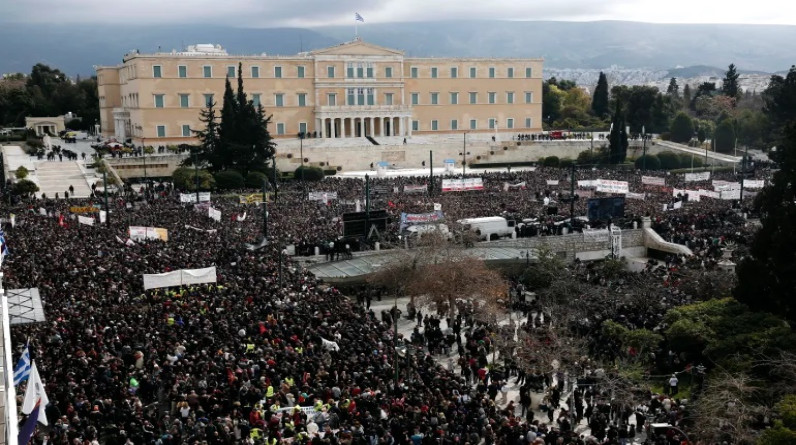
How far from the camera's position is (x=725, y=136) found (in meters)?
81.2

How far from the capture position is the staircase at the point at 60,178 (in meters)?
52.9

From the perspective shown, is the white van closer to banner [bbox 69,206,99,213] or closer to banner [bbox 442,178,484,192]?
banner [bbox 442,178,484,192]

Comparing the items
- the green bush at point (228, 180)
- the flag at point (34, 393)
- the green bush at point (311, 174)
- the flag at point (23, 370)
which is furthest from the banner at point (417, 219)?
the green bush at point (311, 174)

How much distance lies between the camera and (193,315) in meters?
23.6

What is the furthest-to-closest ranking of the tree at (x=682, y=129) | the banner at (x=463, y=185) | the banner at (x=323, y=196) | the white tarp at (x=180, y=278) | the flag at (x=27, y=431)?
1. the tree at (x=682, y=129)
2. the banner at (x=463, y=185)
3. the banner at (x=323, y=196)
4. the white tarp at (x=180, y=278)
5. the flag at (x=27, y=431)

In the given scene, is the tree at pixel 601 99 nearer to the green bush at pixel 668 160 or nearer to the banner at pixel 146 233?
the green bush at pixel 668 160

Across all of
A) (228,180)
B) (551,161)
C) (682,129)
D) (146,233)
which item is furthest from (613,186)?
(682,129)

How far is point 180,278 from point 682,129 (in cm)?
6728

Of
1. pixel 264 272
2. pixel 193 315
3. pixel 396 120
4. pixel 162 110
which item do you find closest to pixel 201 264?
pixel 264 272

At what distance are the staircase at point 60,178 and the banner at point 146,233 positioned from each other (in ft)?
66.3

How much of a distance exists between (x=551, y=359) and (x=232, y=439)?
31.0ft

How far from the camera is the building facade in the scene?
74688 mm

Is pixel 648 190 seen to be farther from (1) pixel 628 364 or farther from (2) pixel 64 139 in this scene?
(2) pixel 64 139

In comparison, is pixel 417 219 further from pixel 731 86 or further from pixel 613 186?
pixel 731 86
